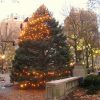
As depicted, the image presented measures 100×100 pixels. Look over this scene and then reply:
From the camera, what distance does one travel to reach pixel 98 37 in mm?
59062

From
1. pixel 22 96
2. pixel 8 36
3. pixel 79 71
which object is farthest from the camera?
pixel 8 36

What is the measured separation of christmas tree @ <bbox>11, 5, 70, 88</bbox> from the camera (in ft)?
99.2

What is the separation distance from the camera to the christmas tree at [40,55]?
3025 cm

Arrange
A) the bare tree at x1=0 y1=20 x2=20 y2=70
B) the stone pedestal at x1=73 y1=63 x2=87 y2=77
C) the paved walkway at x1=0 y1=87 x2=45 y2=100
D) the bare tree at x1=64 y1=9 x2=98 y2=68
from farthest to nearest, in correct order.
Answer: the bare tree at x1=0 y1=20 x2=20 y2=70
the bare tree at x1=64 y1=9 x2=98 y2=68
the stone pedestal at x1=73 y1=63 x2=87 y2=77
the paved walkway at x1=0 y1=87 x2=45 y2=100

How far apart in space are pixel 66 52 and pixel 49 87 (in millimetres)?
15710

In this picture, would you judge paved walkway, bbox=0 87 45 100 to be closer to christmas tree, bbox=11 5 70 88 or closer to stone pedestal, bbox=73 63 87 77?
christmas tree, bbox=11 5 70 88

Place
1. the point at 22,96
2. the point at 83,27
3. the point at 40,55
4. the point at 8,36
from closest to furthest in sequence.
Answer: the point at 22,96 → the point at 40,55 → the point at 83,27 → the point at 8,36

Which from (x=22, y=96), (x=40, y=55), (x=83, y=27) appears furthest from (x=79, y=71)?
(x=83, y=27)

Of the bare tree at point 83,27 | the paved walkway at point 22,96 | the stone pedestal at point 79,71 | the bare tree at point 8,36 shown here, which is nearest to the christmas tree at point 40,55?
the stone pedestal at point 79,71

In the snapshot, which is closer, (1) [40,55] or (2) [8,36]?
(1) [40,55]

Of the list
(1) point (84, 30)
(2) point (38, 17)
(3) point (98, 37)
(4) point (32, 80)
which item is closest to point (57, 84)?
(4) point (32, 80)

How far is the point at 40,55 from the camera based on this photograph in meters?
30.7

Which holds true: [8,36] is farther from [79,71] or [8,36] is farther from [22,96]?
[22,96]

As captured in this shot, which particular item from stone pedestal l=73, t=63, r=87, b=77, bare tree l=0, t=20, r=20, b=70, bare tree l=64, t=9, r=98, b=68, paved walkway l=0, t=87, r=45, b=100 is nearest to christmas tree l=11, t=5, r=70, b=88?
stone pedestal l=73, t=63, r=87, b=77
